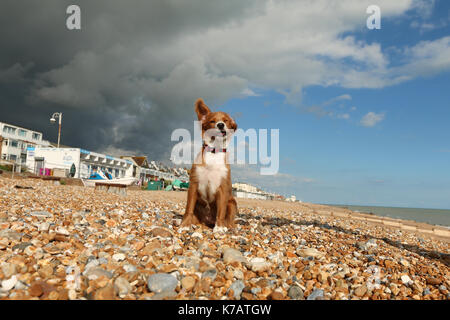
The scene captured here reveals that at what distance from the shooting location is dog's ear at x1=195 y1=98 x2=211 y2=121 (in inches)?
197

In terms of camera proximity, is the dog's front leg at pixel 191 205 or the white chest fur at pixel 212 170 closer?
the white chest fur at pixel 212 170

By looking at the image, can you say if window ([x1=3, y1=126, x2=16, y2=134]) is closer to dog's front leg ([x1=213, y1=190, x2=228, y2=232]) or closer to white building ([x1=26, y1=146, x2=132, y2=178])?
white building ([x1=26, y1=146, x2=132, y2=178])

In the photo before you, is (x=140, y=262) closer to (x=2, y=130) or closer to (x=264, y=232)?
(x=264, y=232)

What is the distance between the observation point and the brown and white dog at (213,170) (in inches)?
187

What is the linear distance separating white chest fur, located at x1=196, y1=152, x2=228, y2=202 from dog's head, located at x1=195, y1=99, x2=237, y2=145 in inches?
9.9

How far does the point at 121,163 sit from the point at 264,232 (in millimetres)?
52011

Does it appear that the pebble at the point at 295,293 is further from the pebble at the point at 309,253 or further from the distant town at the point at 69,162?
the distant town at the point at 69,162

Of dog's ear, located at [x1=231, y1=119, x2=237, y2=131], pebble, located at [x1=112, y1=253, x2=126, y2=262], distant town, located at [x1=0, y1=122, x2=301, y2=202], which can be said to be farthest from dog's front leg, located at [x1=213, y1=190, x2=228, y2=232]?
distant town, located at [x1=0, y1=122, x2=301, y2=202]

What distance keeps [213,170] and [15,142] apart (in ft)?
237

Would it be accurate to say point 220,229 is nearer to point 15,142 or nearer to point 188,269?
point 188,269

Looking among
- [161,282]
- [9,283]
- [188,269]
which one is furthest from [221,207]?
[9,283]

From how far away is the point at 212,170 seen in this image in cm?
479

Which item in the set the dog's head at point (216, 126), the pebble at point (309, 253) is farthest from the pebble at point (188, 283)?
the dog's head at point (216, 126)
